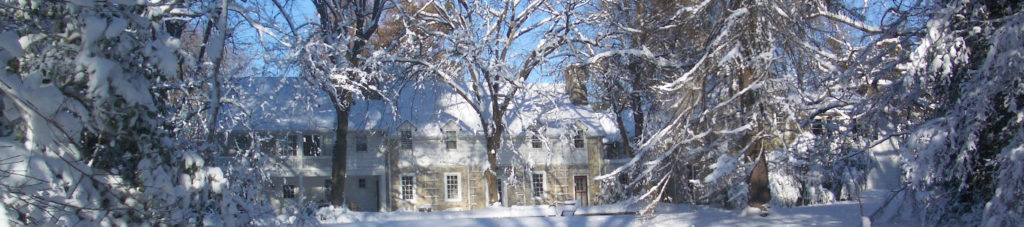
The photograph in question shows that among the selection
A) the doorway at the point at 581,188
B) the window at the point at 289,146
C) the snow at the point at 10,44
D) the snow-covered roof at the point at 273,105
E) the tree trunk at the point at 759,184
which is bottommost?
the doorway at the point at 581,188

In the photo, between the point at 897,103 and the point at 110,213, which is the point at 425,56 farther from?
the point at 110,213

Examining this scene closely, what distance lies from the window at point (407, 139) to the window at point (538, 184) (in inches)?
225

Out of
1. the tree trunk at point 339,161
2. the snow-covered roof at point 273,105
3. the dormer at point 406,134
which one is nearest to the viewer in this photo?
the snow-covered roof at point 273,105

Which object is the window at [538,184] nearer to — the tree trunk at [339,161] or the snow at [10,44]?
the tree trunk at [339,161]

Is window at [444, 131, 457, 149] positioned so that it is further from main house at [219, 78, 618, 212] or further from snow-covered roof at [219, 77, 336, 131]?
snow-covered roof at [219, 77, 336, 131]

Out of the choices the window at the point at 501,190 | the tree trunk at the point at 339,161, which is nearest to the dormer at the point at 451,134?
the window at the point at 501,190

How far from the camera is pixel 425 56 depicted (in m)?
22.8

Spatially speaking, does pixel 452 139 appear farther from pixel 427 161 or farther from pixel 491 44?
pixel 491 44

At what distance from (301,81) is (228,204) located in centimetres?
837

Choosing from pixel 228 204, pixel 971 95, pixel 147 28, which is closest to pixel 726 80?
pixel 971 95

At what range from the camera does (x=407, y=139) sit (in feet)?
107

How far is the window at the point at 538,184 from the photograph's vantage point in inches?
1322

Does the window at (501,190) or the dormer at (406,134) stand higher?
the dormer at (406,134)

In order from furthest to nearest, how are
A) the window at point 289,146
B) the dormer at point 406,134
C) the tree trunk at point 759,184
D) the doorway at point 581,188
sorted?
1. the doorway at point 581,188
2. the dormer at point 406,134
3. the window at point 289,146
4. the tree trunk at point 759,184
